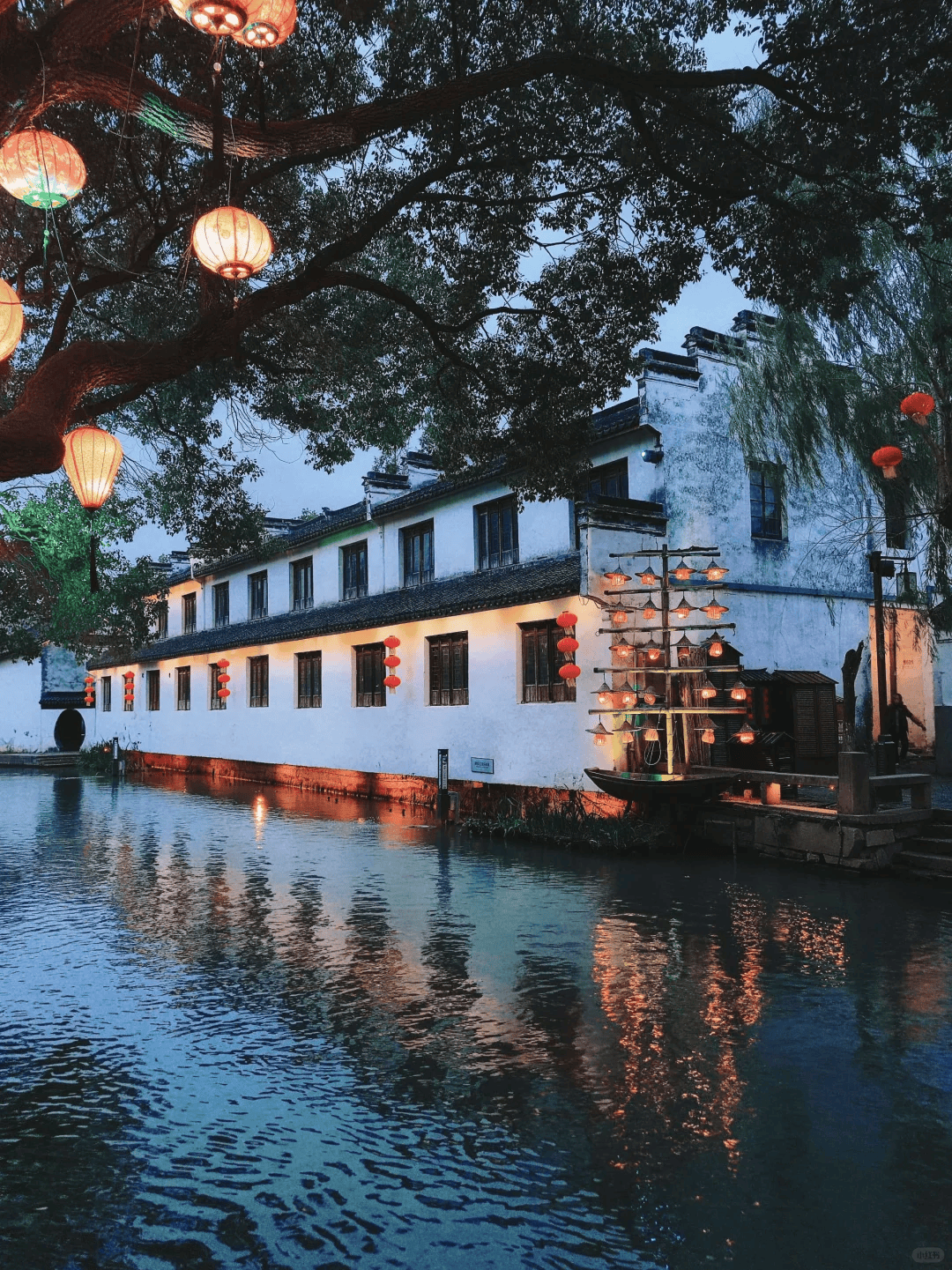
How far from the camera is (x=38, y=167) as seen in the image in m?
5.98

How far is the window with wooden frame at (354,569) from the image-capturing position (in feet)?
81.5

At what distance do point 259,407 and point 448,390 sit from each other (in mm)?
3321

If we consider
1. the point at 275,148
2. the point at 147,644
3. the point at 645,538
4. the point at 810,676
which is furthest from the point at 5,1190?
the point at 147,644

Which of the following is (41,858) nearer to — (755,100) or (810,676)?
(810,676)

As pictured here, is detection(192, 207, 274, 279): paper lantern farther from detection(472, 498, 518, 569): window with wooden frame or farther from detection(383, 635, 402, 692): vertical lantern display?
detection(383, 635, 402, 692): vertical lantern display

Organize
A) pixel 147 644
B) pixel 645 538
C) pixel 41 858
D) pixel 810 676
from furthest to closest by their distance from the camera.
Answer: pixel 147 644 < pixel 810 676 < pixel 645 538 < pixel 41 858

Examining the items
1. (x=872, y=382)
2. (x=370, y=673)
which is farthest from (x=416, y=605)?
(x=872, y=382)

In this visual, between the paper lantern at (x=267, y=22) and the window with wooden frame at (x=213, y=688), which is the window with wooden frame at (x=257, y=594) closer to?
the window with wooden frame at (x=213, y=688)

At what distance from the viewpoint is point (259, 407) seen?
1433cm

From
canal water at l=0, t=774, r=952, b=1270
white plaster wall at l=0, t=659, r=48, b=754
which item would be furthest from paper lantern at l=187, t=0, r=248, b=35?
white plaster wall at l=0, t=659, r=48, b=754

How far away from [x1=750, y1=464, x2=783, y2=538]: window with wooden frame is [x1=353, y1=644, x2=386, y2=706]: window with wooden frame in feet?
30.4

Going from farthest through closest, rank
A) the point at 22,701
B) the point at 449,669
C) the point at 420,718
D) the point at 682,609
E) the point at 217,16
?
the point at 22,701 < the point at 420,718 < the point at 449,669 < the point at 682,609 < the point at 217,16

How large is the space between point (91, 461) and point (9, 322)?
4.80ft

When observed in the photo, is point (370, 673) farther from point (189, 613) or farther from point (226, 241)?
point (226, 241)
